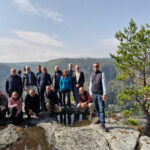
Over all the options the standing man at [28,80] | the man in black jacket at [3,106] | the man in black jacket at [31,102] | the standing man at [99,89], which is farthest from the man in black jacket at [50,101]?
the standing man at [99,89]

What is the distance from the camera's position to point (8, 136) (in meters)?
5.35

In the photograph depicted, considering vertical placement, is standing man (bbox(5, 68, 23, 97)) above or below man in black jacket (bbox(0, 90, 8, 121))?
above

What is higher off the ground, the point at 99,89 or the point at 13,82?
the point at 13,82

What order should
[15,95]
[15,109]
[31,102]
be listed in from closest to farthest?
1. [15,109]
2. [15,95]
3. [31,102]

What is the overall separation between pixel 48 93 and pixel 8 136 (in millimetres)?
2865

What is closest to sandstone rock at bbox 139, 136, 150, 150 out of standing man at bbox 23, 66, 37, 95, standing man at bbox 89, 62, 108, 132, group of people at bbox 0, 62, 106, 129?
standing man at bbox 89, 62, 108, 132

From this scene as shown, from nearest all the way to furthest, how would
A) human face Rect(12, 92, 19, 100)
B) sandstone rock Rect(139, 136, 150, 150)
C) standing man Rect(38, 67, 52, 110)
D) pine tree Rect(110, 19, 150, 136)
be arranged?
sandstone rock Rect(139, 136, 150, 150)
human face Rect(12, 92, 19, 100)
standing man Rect(38, 67, 52, 110)
pine tree Rect(110, 19, 150, 136)

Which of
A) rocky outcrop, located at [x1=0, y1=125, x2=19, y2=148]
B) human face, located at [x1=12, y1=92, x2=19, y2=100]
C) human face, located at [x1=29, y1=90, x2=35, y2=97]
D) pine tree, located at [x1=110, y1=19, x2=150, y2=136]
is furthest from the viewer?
pine tree, located at [x1=110, y1=19, x2=150, y2=136]

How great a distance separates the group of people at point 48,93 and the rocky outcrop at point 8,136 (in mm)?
702

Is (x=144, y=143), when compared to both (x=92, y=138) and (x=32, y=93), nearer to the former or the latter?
(x=92, y=138)

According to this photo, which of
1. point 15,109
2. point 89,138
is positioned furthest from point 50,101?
point 89,138

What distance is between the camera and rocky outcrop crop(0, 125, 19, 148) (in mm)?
4934

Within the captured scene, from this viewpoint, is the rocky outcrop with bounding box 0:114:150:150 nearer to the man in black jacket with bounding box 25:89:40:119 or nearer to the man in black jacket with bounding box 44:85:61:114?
the man in black jacket with bounding box 25:89:40:119

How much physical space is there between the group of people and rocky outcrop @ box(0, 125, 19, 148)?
702mm
